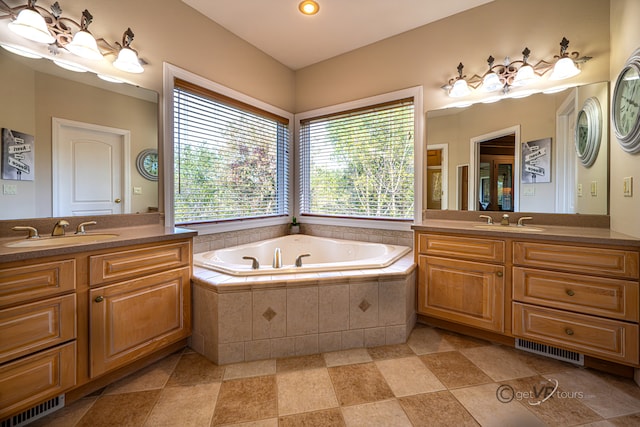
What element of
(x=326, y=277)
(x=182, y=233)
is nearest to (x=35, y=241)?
(x=182, y=233)

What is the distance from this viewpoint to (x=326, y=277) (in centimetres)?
189

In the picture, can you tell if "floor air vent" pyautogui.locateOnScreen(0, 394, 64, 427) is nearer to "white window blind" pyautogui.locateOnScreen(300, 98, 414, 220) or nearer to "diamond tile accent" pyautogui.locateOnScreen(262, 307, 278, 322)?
"diamond tile accent" pyautogui.locateOnScreen(262, 307, 278, 322)

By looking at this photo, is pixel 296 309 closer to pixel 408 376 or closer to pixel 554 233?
pixel 408 376

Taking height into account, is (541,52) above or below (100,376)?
above

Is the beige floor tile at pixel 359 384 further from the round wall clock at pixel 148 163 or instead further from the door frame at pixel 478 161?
the round wall clock at pixel 148 163

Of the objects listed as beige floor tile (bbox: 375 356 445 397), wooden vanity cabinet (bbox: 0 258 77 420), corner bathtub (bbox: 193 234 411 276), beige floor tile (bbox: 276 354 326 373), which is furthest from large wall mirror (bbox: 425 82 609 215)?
wooden vanity cabinet (bbox: 0 258 77 420)

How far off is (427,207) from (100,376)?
2.68m

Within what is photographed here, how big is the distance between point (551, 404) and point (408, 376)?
0.72 m

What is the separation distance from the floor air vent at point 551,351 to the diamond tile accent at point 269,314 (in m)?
1.74

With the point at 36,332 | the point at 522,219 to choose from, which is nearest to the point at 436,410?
the point at 522,219

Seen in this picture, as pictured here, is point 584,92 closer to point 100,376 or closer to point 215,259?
point 215,259

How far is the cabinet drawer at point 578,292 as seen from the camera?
61.1 inches

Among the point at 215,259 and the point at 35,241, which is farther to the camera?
the point at 215,259

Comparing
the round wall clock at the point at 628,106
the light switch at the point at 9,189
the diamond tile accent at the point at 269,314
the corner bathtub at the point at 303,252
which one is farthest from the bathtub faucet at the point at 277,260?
the round wall clock at the point at 628,106
